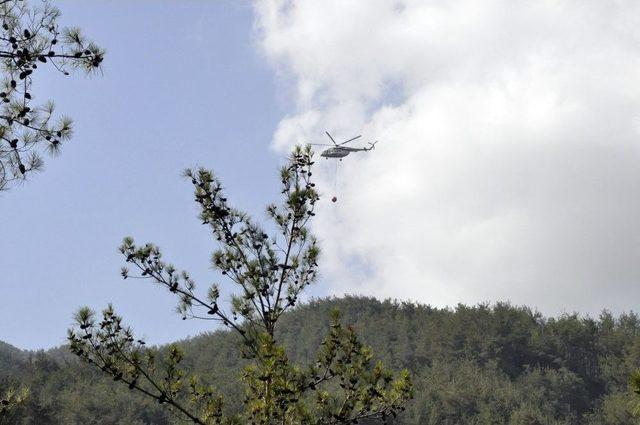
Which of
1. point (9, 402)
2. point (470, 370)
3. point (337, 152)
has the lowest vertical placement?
point (9, 402)

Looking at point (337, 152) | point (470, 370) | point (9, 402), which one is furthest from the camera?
point (470, 370)

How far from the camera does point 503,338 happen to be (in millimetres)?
87562

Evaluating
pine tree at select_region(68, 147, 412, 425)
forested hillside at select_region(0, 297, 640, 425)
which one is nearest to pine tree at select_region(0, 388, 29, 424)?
pine tree at select_region(68, 147, 412, 425)

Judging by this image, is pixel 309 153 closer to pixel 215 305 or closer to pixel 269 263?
pixel 269 263

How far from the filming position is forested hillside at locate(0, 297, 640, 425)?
65000mm

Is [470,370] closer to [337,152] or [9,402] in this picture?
[337,152]

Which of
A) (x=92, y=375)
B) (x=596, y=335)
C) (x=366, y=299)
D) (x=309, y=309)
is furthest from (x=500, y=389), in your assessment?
(x=309, y=309)

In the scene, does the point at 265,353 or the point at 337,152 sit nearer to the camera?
the point at 265,353

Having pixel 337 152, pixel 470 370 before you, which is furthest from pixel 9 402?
pixel 470 370

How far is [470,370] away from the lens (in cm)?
8275

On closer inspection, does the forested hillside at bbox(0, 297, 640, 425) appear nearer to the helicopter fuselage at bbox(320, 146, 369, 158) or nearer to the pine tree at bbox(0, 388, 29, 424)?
the helicopter fuselage at bbox(320, 146, 369, 158)

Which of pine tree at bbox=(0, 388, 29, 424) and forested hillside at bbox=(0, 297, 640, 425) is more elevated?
forested hillside at bbox=(0, 297, 640, 425)

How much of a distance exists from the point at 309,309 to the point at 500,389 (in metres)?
61.2

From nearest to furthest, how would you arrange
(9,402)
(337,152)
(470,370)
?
(9,402) → (337,152) → (470,370)
